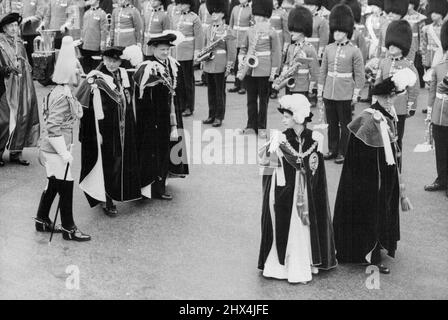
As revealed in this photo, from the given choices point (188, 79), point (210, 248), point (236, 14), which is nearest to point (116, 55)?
point (210, 248)

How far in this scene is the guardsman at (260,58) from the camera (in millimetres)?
10195

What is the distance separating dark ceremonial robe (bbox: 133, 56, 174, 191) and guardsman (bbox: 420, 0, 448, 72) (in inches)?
218

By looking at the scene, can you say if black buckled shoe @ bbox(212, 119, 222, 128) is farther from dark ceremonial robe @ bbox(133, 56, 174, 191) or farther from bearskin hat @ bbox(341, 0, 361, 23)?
bearskin hat @ bbox(341, 0, 361, 23)

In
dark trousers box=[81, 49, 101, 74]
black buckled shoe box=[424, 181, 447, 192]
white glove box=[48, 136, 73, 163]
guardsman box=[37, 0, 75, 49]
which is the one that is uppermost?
guardsman box=[37, 0, 75, 49]

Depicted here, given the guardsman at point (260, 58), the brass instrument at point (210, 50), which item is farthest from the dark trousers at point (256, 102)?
the brass instrument at point (210, 50)

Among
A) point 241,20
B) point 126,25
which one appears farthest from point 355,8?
point 126,25

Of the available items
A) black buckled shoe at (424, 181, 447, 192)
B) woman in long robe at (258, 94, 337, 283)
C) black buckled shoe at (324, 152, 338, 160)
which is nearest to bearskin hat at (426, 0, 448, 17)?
black buckled shoe at (324, 152, 338, 160)

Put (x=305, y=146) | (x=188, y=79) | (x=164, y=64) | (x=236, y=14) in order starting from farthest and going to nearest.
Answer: (x=236, y=14) → (x=188, y=79) → (x=164, y=64) → (x=305, y=146)

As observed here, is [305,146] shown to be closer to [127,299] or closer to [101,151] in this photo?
[127,299]

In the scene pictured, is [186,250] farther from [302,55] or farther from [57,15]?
[57,15]

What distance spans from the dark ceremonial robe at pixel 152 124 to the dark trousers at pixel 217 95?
291 cm

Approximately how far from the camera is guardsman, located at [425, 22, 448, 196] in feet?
27.1

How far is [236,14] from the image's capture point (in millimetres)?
11938
